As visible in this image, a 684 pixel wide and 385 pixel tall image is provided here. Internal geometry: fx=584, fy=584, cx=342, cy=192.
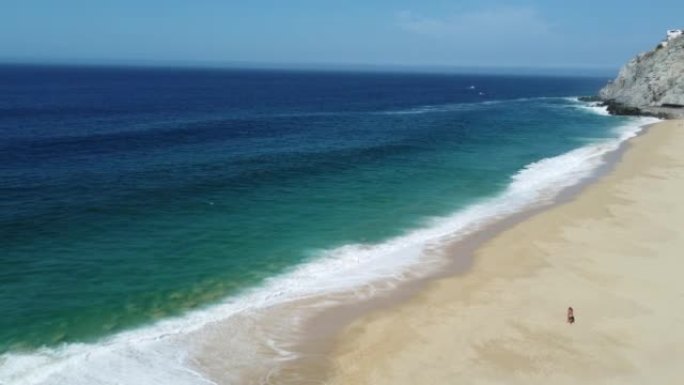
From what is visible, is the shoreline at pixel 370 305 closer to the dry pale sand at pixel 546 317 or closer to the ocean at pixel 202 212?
the dry pale sand at pixel 546 317

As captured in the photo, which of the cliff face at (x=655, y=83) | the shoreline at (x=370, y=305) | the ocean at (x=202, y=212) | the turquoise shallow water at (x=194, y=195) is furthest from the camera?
the cliff face at (x=655, y=83)

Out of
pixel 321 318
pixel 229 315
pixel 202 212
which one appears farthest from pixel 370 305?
pixel 202 212

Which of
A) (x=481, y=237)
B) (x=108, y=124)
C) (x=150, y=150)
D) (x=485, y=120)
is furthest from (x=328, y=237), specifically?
(x=485, y=120)

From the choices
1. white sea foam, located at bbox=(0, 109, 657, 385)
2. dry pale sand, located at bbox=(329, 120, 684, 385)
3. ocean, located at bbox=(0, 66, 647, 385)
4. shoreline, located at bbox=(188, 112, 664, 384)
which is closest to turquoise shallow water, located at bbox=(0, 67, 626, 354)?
ocean, located at bbox=(0, 66, 647, 385)

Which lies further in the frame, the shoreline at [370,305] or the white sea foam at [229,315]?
the shoreline at [370,305]

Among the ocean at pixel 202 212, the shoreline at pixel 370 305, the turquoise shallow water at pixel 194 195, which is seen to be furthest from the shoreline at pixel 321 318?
the turquoise shallow water at pixel 194 195

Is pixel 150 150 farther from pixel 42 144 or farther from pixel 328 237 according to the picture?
pixel 328 237

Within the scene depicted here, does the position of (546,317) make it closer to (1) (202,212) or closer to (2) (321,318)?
(2) (321,318)
